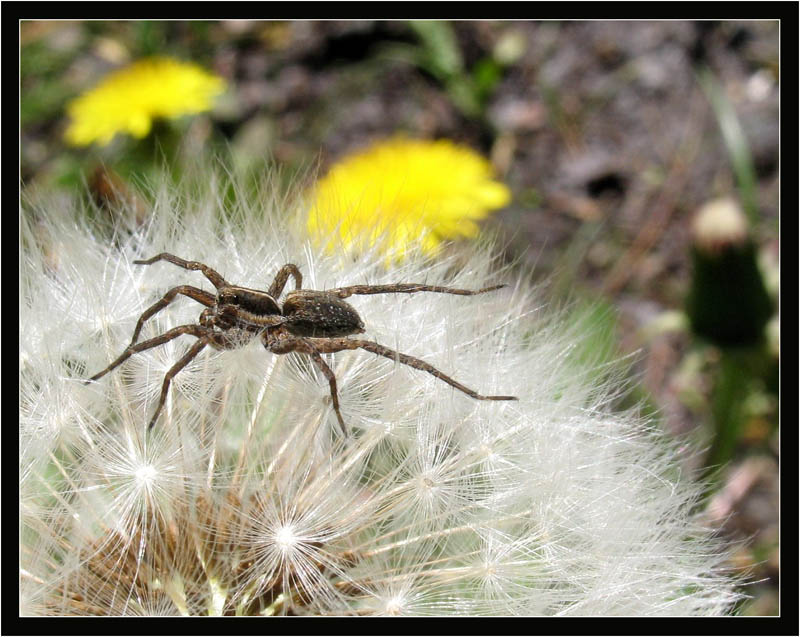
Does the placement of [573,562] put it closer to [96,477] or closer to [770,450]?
[96,477]

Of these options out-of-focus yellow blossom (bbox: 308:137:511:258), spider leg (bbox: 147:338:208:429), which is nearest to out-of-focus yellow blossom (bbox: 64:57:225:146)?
out-of-focus yellow blossom (bbox: 308:137:511:258)

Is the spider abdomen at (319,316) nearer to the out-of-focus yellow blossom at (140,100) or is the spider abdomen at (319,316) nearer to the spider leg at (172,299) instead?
the spider leg at (172,299)

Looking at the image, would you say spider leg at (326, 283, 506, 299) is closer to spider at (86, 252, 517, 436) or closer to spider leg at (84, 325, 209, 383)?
spider at (86, 252, 517, 436)

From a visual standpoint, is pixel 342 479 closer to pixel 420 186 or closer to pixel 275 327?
pixel 275 327

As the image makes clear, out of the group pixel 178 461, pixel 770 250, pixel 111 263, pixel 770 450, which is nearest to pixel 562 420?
pixel 178 461

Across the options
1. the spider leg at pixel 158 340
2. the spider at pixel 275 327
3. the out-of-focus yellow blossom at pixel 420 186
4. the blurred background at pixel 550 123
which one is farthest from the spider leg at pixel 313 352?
the blurred background at pixel 550 123
